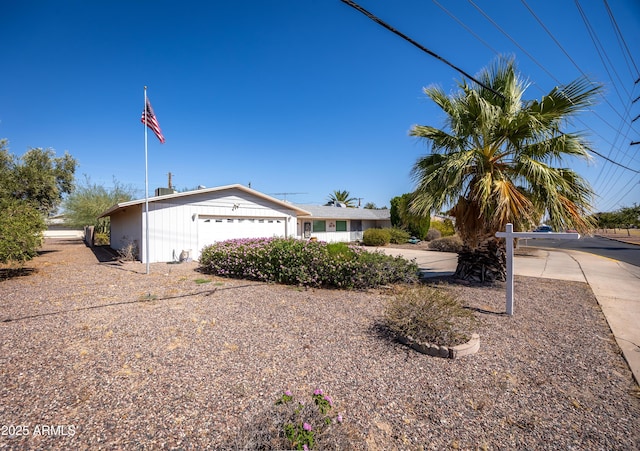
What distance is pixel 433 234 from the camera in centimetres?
2645

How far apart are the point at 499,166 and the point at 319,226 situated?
60.1 ft

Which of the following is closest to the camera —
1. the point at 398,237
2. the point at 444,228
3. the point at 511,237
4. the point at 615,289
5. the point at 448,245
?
the point at 511,237

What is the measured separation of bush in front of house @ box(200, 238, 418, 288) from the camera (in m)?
7.49

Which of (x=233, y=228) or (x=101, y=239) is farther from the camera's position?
(x=101, y=239)

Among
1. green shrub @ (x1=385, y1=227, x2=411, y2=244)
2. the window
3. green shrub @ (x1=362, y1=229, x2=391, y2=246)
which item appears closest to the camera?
green shrub @ (x1=362, y1=229, x2=391, y2=246)

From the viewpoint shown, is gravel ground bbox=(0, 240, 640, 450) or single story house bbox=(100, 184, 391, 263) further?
single story house bbox=(100, 184, 391, 263)

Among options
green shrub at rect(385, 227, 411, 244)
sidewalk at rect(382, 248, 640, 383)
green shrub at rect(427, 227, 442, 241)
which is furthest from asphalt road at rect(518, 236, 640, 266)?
green shrub at rect(385, 227, 411, 244)

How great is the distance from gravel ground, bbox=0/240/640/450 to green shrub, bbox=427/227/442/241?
21.0 meters

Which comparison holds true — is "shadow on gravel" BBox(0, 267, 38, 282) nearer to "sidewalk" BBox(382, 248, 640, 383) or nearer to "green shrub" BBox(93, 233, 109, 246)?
"sidewalk" BBox(382, 248, 640, 383)

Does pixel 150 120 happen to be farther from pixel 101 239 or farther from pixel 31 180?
pixel 101 239

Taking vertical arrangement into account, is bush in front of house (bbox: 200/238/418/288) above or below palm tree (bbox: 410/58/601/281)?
below

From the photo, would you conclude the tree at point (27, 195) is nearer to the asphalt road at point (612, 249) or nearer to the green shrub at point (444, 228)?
the asphalt road at point (612, 249)

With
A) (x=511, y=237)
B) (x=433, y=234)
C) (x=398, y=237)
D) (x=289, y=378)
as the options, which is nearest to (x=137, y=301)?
(x=289, y=378)

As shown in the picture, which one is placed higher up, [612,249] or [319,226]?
[319,226]
